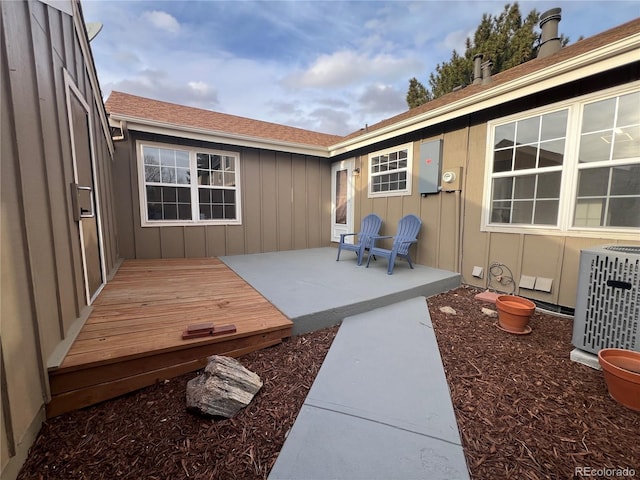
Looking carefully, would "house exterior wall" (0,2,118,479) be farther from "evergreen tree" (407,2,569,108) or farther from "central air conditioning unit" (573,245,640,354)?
"evergreen tree" (407,2,569,108)

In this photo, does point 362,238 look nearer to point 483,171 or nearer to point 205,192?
point 483,171

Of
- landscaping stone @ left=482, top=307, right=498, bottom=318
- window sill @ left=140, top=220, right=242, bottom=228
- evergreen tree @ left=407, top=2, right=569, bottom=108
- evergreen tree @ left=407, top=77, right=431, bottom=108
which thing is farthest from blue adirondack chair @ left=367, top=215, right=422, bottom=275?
evergreen tree @ left=407, top=77, right=431, bottom=108

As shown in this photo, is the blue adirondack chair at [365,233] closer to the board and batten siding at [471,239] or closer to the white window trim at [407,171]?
the board and batten siding at [471,239]

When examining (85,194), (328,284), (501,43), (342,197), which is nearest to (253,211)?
(342,197)

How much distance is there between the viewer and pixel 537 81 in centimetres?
286

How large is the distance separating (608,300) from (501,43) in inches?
518

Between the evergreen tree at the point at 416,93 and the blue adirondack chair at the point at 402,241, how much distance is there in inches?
463

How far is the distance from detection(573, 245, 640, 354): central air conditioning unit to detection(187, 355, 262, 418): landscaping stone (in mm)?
2455

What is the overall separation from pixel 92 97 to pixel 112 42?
1628 millimetres

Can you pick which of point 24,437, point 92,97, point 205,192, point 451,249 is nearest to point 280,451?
point 24,437


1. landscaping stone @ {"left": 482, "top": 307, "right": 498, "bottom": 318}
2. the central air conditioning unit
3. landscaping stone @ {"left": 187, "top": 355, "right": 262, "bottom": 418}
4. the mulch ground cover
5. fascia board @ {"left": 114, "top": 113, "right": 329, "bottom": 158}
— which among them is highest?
fascia board @ {"left": 114, "top": 113, "right": 329, "bottom": 158}

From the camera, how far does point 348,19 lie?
573 centimetres

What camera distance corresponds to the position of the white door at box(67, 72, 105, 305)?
2.13 metres

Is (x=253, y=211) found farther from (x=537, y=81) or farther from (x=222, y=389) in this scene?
(x=537, y=81)
